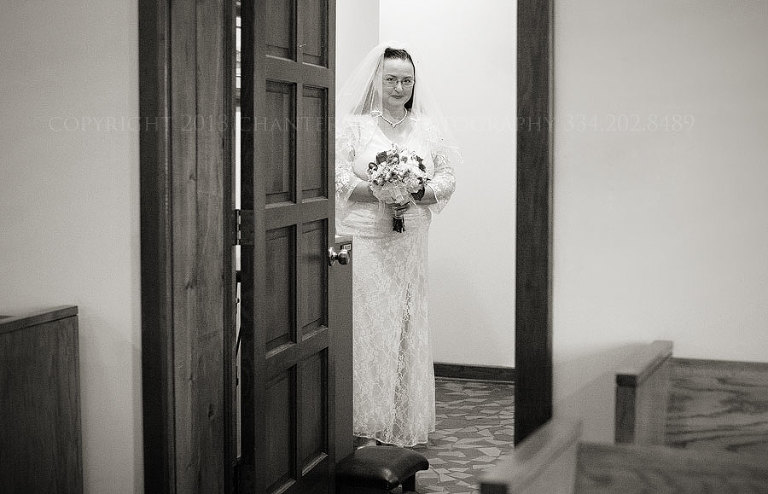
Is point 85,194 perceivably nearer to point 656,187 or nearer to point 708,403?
point 656,187

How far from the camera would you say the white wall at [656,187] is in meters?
2.43

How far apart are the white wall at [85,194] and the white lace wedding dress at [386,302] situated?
6.61 ft

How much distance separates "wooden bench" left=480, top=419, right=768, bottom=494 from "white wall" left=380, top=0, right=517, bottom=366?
4306 millimetres

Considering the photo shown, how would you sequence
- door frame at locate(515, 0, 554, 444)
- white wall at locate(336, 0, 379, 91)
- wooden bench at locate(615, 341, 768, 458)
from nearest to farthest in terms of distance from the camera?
wooden bench at locate(615, 341, 768, 458), door frame at locate(515, 0, 554, 444), white wall at locate(336, 0, 379, 91)

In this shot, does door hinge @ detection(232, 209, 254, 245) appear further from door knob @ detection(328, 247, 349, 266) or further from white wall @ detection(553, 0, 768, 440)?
white wall @ detection(553, 0, 768, 440)

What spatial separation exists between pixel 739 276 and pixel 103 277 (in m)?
1.80

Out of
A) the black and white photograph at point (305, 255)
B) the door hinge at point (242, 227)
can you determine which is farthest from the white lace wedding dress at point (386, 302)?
the door hinge at point (242, 227)

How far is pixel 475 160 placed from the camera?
249 inches

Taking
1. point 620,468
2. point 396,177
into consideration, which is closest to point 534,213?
point 620,468

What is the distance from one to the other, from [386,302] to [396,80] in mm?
1097

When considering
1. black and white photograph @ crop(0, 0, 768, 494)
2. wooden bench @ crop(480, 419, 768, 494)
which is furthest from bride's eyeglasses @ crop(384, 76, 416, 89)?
wooden bench @ crop(480, 419, 768, 494)

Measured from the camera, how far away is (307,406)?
3.80 meters

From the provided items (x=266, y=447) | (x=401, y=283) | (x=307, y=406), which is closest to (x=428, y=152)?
(x=401, y=283)

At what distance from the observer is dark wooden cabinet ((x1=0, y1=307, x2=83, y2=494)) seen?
9.26ft
